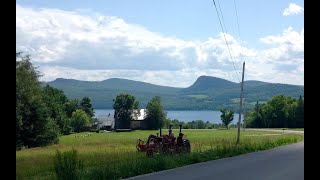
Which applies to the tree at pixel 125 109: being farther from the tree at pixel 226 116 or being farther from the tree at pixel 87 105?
the tree at pixel 226 116

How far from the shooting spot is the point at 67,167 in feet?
44.7

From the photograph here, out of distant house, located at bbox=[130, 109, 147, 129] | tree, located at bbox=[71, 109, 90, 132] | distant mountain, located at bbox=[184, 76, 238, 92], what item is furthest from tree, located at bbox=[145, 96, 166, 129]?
distant mountain, located at bbox=[184, 76, 238, 92]

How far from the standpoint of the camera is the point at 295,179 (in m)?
14.1

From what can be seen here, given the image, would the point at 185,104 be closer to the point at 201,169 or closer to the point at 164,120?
the point at 164,120

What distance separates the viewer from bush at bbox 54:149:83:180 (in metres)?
13.4

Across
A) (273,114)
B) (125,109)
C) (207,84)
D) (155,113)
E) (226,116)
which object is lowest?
(226,116)

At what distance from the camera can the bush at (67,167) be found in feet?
43.8

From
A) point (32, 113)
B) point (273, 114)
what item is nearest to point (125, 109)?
point (32, 113)

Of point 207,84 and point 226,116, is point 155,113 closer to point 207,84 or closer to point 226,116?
point 226,116

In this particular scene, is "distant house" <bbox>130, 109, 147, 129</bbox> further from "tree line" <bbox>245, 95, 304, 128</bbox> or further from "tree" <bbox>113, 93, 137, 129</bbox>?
"tree line" <bbox>245, 95, 304, 128</bbox>

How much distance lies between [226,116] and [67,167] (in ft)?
308
